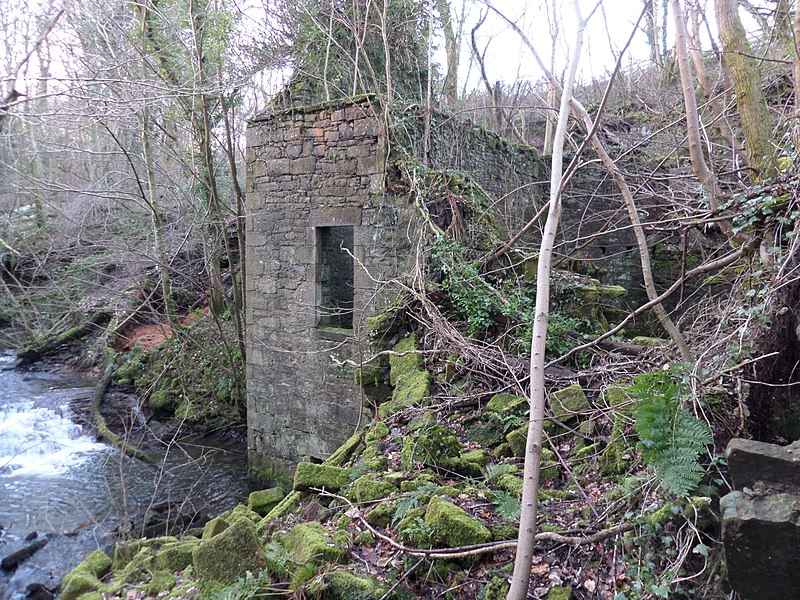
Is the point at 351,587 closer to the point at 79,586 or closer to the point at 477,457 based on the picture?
the point at 477,457

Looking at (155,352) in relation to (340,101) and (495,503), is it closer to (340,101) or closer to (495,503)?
(340,101)

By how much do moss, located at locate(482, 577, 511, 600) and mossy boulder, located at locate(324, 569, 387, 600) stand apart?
1.69ft

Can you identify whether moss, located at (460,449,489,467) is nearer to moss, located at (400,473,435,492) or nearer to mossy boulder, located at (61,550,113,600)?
moss, located at (400,473,435,492)

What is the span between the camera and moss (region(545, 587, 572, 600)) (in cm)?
257

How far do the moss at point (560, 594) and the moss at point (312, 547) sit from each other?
115 cm

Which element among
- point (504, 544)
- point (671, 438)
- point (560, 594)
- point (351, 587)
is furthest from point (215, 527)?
point (671, 438)

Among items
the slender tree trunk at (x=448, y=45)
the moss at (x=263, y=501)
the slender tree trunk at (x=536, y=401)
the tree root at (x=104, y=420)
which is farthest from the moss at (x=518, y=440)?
the slender tree trunk at (x=448, y=45)

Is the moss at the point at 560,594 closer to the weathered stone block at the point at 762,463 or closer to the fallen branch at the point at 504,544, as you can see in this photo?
the fallen branch at the point at 504,544

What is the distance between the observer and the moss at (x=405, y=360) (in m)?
5.63

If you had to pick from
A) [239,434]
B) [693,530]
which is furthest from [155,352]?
[693,530]

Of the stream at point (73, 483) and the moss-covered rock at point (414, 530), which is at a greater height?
the moss-covered rock at point (414, 530)

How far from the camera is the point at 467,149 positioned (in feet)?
26.3

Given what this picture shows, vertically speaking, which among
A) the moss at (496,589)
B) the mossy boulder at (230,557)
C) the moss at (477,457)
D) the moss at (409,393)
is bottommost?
the mossy boulder at (230,557)

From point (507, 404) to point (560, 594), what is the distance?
2055 millimetres
